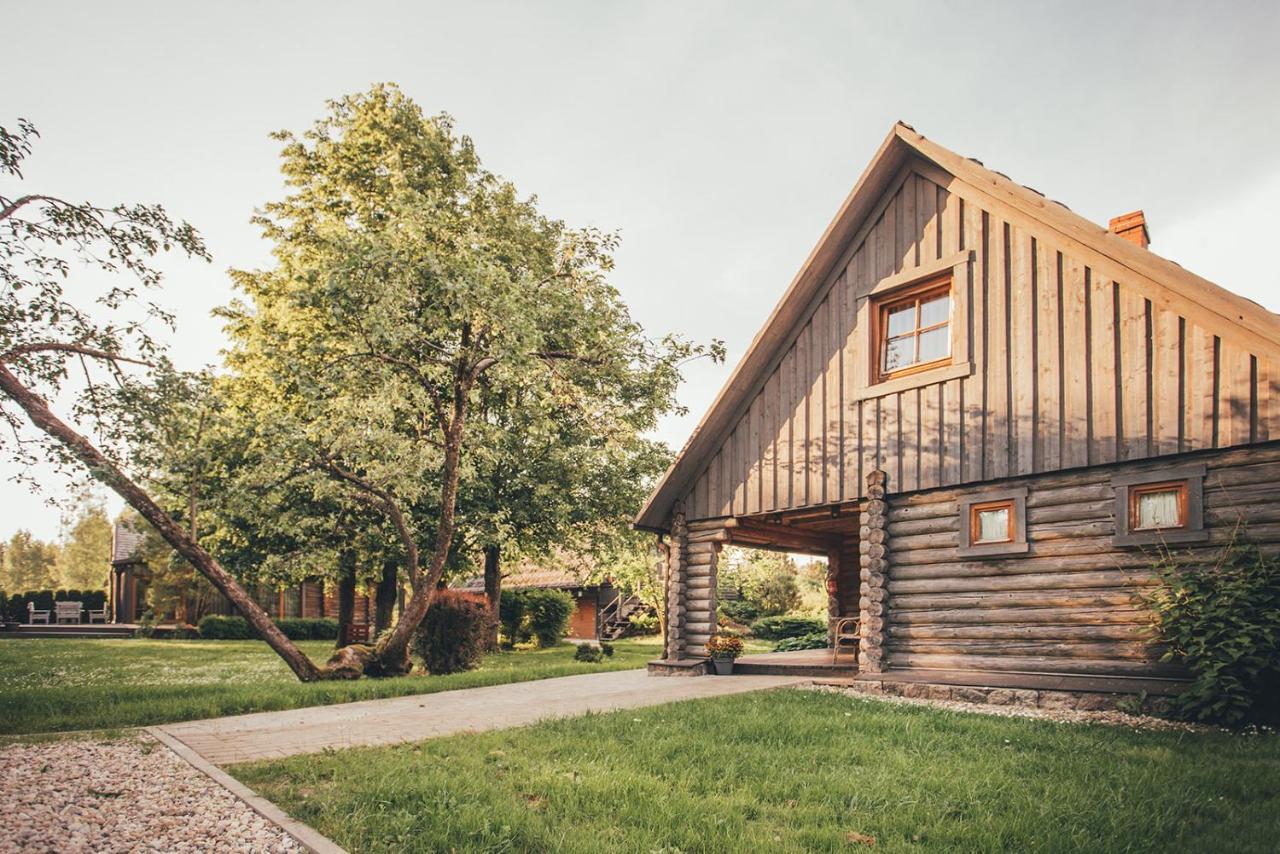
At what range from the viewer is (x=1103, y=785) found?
5.29m

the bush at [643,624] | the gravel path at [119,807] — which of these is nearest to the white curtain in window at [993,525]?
the gravel path at [119,807]

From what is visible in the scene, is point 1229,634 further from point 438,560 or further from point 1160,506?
point 438,560

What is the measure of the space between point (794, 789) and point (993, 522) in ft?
20.1

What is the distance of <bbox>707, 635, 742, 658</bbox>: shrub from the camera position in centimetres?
1351

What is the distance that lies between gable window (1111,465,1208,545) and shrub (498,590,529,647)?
21.2m

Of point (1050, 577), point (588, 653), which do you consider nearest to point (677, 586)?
point (1050, 577)

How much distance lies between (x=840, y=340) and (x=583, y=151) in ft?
19.0

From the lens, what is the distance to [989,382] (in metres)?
10.2

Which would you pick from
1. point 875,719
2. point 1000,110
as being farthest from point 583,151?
point 875,719

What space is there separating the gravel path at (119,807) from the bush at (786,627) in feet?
78.7

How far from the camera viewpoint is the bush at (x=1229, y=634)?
7.43 m

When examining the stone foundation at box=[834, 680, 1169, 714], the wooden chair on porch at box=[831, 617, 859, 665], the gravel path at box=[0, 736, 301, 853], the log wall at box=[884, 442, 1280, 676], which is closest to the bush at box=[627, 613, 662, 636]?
the wooden chair on porch at box=[831, 617, 859, 665]

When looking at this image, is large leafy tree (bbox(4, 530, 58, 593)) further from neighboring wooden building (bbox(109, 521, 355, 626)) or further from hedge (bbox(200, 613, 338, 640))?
hedge (bbox(200, 613, 338, 640))

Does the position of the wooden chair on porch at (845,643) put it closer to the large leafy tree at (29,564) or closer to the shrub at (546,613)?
the shrub at (546,613)
